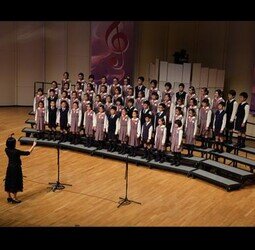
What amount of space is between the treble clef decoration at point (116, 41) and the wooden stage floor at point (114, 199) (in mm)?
4201

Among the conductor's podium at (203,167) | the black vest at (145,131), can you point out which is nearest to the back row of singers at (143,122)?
the black vest at (145,131)

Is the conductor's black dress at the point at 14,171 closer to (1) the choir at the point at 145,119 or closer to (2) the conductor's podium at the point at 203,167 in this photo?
(2) the conductor's podium at the point at 203,167

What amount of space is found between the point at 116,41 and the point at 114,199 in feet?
20.5

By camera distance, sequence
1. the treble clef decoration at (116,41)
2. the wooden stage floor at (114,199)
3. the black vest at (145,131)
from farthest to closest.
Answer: the treble clef decoration at (116,41) < the black vest at (145,131) < the wooden stage floor at (114,199)

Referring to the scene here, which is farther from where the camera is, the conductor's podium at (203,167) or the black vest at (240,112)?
the black vest at (240,112)

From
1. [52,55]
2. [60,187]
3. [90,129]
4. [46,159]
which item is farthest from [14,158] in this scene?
[52,55]

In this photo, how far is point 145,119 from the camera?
8.23m

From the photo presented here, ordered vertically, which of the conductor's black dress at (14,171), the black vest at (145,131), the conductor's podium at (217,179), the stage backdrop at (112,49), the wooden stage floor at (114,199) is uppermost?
the stage backdrop at (112,49)

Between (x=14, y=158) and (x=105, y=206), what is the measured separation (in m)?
1.48

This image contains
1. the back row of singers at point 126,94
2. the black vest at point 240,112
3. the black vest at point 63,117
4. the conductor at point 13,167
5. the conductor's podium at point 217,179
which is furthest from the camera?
the back row of singers at point 126,94

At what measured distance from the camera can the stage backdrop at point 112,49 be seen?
11.8 metres

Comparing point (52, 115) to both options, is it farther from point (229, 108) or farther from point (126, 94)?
point (229, 108)

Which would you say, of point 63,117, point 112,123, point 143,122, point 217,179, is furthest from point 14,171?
point 217,179
